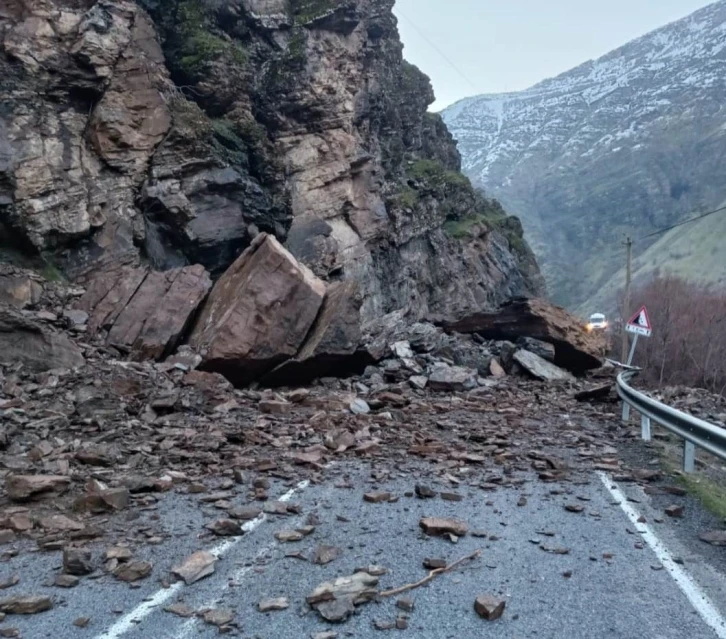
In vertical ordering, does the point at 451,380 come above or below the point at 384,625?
below

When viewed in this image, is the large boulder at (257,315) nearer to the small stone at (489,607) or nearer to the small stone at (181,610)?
the small stone at (181,610)

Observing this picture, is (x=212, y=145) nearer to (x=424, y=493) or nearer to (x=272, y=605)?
(x=424, y=493)

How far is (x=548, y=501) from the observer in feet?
18.8

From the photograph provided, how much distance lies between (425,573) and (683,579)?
68.2 inches

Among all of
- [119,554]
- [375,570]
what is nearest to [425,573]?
[375,570]

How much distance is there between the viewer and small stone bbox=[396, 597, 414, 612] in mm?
3543

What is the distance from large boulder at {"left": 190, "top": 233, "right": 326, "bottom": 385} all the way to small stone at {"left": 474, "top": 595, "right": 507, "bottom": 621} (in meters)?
9.87

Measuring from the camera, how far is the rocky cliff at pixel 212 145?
651 inches

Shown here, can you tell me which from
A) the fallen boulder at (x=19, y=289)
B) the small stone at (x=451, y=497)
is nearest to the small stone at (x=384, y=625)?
the small stone at (x=451, y=497)

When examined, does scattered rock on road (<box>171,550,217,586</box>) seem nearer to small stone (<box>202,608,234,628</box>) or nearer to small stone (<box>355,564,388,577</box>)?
small stone (<box>202,608,234,628</box>)

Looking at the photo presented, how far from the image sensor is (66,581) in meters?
3.89

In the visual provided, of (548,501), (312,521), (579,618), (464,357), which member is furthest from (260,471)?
(464,357)

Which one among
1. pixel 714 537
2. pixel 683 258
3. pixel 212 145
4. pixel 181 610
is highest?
pixel 212 145

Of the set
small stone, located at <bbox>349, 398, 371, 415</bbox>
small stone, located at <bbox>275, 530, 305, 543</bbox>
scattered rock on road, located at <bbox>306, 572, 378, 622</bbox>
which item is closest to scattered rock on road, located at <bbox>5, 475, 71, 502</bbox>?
small stone, located at <bbox>275, 530, 305, 543</bbox>
